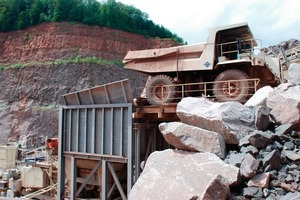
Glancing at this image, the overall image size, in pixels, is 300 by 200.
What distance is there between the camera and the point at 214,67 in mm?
8961

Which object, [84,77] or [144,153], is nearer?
[144,153]

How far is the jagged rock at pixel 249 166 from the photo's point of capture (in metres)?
4.07

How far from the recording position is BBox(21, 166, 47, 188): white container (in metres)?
12.9

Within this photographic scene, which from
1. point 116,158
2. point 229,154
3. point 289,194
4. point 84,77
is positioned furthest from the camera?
point 84,77

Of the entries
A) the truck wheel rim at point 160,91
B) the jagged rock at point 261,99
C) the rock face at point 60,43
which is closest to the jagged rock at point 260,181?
the jagged rock at point 261,99

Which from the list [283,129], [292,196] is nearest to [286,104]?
[283,129]

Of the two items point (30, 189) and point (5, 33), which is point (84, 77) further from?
point (30, 189)

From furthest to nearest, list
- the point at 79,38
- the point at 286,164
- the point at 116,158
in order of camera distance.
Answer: the point at 79,38 < the point at 116,158 < the point at 286,164

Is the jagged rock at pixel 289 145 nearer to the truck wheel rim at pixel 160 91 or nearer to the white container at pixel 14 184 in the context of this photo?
the truck wheel rim at pixel 160 91

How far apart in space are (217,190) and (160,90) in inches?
240

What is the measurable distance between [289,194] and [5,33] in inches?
1416

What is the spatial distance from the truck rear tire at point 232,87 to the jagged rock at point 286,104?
Answer: 9.48ft

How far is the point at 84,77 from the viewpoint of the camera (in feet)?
97.4

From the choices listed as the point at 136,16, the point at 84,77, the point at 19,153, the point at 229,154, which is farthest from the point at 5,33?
the point at 229,154
